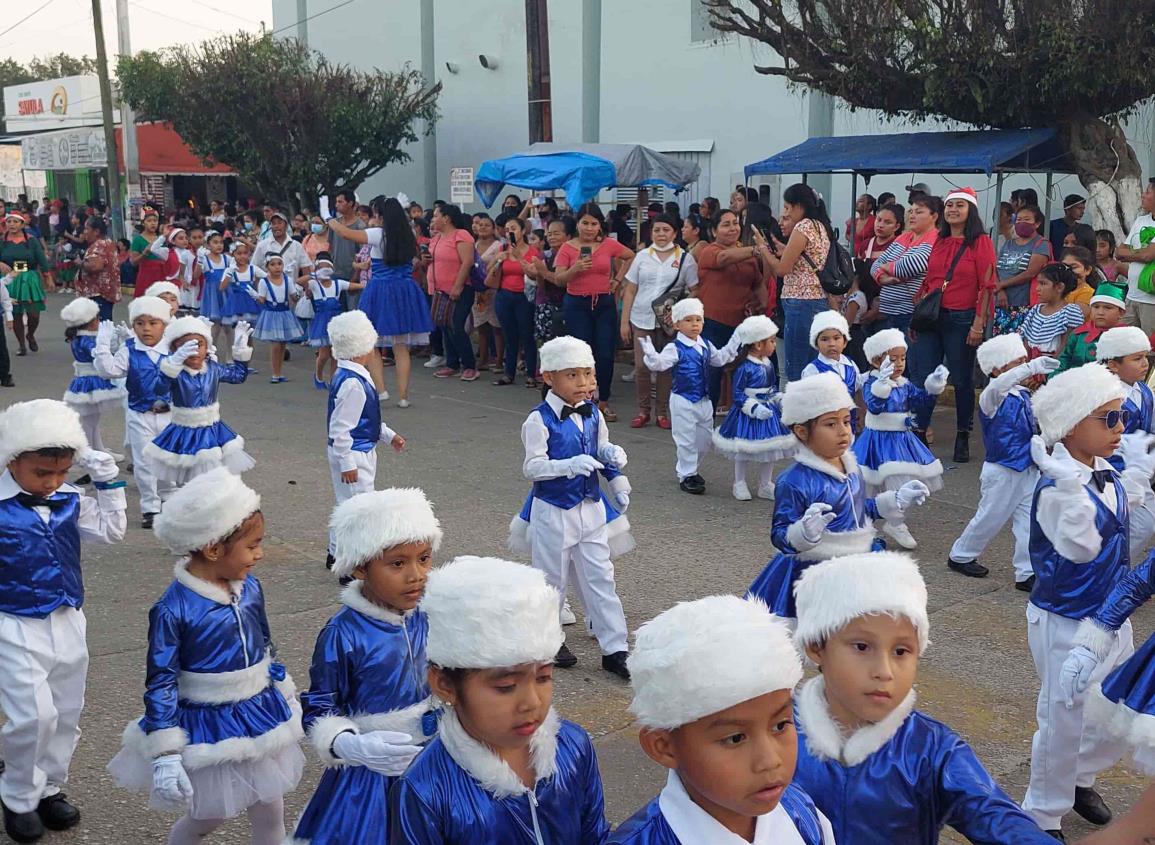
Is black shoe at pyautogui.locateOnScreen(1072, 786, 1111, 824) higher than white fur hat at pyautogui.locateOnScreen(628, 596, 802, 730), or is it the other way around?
white fur hat at pyautogui.locateOnScreen(628, 596, 802, 730)

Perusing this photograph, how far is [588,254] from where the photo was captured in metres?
12.4

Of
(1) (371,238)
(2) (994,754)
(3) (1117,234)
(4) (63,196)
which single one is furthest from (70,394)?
(4) (63,196)

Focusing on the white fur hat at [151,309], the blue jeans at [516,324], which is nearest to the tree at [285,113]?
the blue jeans at [516,324]

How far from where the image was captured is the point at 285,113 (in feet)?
78.4

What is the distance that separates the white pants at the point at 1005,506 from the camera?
708 cm

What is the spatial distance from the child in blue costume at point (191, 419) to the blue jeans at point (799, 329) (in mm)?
4807

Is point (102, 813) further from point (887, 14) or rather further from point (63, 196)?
point (63, 196)

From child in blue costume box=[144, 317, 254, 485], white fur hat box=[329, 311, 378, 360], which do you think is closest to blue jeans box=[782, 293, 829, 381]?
white fur hat box=[329, 311, 378, 360]

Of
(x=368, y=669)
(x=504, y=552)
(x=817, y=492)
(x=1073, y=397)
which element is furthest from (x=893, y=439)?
(x=368, y=669)

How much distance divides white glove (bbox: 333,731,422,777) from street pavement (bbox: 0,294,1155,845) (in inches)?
58.7

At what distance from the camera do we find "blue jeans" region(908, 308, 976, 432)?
10.1 meters

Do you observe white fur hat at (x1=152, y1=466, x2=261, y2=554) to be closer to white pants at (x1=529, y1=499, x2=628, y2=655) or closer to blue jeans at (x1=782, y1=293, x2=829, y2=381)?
white pants at (x1=529, y1=499, x2=628, y2=655)

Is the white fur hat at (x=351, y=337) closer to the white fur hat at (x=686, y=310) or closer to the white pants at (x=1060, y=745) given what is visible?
the white fur hat at (x=686, y=310)

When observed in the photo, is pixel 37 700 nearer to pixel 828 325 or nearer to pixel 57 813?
pixel 57 813
